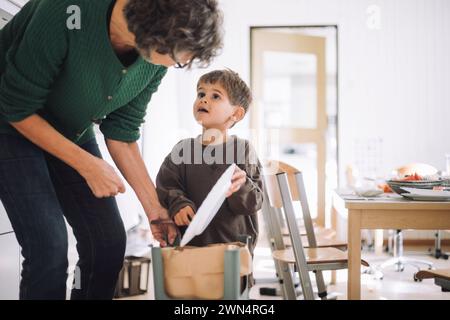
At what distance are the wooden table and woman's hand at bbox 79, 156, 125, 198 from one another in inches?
28.7

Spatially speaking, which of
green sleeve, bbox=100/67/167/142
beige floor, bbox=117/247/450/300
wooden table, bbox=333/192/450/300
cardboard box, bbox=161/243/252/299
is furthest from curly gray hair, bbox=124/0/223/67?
beige floor, bbox=117/247/450/300

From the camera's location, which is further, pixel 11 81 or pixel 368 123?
pixel 368 123

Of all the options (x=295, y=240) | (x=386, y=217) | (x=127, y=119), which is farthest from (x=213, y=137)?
(x=386, y=217)

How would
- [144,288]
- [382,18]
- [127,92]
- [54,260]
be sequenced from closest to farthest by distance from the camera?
1. [54,260]
2. [127,92]
3. [144,288]
4. [382,18]

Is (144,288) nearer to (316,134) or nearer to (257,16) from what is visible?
(316,134)

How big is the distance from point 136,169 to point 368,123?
2.90m

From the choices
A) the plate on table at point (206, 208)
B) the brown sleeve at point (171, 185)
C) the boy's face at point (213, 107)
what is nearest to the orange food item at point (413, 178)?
the boy's face at point (213, 107)

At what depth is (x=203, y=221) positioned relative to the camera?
905 millimetres

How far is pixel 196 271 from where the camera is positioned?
2.91 ft

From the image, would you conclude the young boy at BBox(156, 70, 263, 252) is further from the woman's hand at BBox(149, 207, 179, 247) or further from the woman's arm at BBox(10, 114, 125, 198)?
the woman's arm at BBox(10, 114, 125, 198)

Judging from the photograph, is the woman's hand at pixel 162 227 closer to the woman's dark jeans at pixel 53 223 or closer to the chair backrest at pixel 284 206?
the woman's dark jeans at pixel 53 223

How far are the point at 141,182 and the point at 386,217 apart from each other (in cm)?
71
